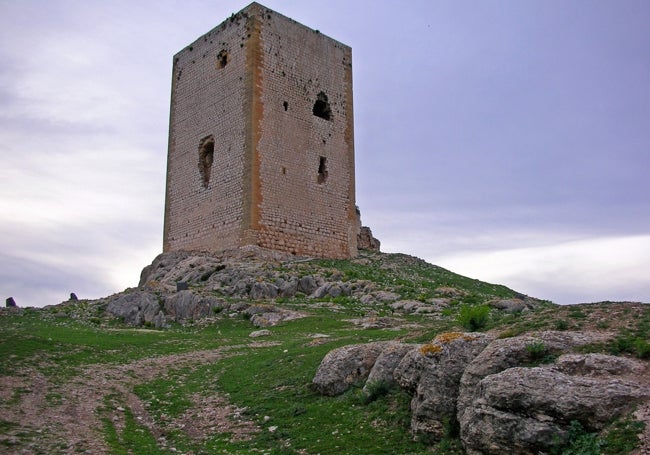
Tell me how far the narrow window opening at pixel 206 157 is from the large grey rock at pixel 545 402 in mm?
28586

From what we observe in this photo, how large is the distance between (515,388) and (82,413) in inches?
310

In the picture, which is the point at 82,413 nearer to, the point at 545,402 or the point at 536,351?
the point at 536,351

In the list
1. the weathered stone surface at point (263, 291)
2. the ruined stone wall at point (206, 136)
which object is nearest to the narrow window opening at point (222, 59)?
the ruined stone wall at point (206, 136)

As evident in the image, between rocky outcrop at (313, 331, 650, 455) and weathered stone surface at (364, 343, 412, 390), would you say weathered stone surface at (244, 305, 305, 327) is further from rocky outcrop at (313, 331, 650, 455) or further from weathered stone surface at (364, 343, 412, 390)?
rocky outcrop at (313, 331, 650, 455)

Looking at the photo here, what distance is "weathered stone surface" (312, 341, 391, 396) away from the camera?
1309 cm

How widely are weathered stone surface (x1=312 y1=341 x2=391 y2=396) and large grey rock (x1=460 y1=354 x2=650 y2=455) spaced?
3627mm

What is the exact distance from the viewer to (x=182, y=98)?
38.9 metres

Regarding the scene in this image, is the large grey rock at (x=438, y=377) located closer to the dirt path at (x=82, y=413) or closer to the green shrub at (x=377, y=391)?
the green shrub at (x=377, y=391)

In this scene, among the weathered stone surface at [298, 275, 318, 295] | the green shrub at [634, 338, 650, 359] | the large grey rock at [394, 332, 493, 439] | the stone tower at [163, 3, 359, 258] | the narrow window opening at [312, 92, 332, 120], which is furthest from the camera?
the narrow window opening at [312, 92, 332, 120]

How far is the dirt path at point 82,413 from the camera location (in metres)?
11.0

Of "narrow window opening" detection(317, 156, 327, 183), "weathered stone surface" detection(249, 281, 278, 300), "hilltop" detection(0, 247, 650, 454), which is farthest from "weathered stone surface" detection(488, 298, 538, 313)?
"narrow window opening" detection(317, 156, 327, 183)

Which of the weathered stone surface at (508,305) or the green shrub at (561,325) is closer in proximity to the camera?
the green shrub at (561,325)

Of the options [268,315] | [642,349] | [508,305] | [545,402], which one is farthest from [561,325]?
[508,305]

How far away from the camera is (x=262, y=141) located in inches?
1344
